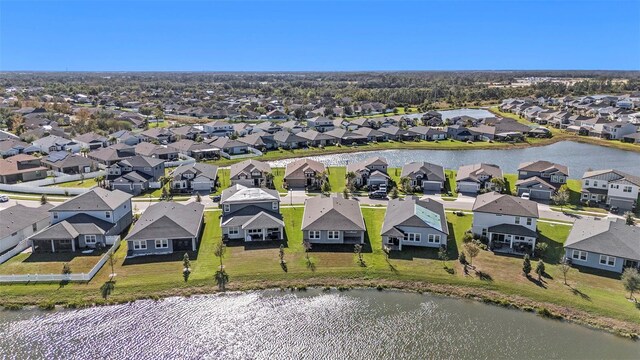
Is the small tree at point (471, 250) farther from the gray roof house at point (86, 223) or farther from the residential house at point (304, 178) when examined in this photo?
the gray roof house at point (86, 223)

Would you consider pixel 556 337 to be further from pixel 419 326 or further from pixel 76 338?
pixel 76 338

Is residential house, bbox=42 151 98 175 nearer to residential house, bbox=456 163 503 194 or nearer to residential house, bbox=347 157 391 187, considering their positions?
residential house, bbox=347 157 391 187

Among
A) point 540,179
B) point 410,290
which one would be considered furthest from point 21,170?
point 540,179

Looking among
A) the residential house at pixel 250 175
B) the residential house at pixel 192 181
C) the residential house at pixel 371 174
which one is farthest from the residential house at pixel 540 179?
the residential house at pixel 192 181

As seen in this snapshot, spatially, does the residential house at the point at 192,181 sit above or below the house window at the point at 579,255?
above

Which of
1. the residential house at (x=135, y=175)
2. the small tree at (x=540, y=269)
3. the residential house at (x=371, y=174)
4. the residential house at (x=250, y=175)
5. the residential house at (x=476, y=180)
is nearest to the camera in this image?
the small tree at (x=540, y=269)

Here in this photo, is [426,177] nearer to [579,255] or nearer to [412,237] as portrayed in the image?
[412,237]

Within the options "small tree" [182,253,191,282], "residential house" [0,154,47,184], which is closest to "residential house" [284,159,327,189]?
"small tree" [182,253,191,282]
